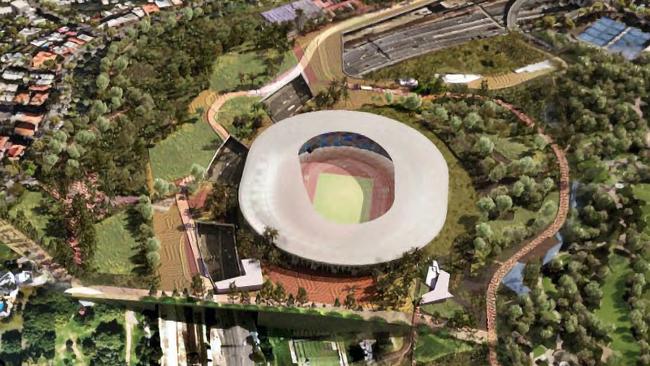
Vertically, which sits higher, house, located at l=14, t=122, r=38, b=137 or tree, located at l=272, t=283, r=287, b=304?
house, located at l=14, t=122, r=38, b=137

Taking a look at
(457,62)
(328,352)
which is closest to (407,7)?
(457,62)

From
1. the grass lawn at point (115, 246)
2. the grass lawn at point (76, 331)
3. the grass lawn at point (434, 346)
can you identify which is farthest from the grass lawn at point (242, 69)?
the grass lawn at point (434, 346)

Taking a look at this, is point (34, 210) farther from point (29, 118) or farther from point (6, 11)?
point (6, 11)

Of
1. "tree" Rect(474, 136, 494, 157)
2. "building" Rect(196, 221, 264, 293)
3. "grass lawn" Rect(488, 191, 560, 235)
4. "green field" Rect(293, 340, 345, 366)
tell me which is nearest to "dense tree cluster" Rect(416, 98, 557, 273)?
"tree" Rect(474, 136, 494, 157)

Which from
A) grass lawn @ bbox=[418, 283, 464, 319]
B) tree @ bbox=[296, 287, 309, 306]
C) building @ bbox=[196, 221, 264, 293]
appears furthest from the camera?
building @ bbox=[196, 221, 264, 293]

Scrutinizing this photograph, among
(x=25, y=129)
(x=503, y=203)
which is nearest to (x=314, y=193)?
(x=503, y=203)

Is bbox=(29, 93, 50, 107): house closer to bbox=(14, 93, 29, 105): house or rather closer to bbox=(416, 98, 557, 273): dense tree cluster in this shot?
bbox=(14, 93, 29, 105): house
